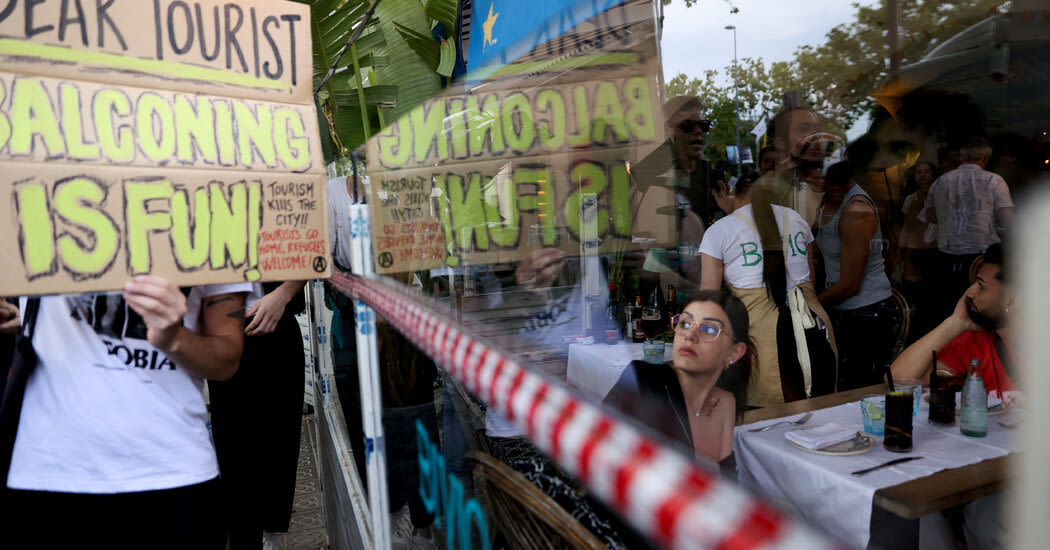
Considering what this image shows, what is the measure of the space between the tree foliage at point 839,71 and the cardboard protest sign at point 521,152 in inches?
122

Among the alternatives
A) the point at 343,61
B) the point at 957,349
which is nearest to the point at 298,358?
the point at 343,61

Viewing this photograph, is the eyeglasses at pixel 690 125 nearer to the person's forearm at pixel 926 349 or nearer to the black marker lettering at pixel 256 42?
the person's forearm at pixel 926 349

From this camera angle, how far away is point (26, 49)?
1.62 m

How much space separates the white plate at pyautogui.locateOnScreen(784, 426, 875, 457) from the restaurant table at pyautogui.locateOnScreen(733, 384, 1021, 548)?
0.07ft

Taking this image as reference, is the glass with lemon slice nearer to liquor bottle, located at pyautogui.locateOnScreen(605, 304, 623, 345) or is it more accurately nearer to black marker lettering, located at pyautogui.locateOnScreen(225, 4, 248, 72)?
liquor bottle, located at pyautogui.locateOnScreen(605, 304, 623, 345)

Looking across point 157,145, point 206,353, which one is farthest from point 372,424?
point 157,145

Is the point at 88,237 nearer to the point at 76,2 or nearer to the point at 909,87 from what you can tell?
the point at 76,2

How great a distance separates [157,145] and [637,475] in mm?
1654

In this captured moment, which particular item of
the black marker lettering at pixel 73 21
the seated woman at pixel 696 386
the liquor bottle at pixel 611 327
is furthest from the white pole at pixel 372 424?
the liquor bottle at pixel 611 327

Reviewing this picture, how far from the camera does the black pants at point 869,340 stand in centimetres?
436

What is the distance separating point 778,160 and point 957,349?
7.45 ft

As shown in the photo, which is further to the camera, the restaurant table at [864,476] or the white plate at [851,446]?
the white plate at [851,446]

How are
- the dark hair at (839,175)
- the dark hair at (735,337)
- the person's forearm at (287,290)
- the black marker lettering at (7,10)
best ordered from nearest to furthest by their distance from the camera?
the black marker lettering at (7,10)
the dark hair at (735,337)
the person's forearm at (287,290)
the dark hair at (839,175)

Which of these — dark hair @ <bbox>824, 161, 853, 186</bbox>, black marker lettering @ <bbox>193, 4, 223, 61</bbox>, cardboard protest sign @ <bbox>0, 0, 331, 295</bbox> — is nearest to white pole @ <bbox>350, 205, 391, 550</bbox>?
cardboard protest sign @ <bbox>0, 0, 331, 295</bbox>
